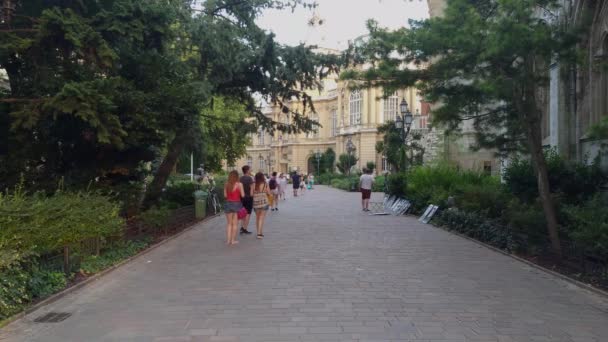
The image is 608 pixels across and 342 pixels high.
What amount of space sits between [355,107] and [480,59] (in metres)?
65.8

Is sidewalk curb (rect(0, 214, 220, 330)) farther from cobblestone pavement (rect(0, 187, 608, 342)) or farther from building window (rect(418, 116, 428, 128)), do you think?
building window (rect(418, 116, 428, 128))

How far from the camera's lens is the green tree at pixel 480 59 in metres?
9.69

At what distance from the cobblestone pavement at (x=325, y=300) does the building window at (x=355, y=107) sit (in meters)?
62.7

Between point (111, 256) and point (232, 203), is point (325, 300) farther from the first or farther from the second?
point (232, 203)

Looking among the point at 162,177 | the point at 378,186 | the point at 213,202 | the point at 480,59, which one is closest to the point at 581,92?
the point at 480,59

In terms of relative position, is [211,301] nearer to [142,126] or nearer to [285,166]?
[142,126]

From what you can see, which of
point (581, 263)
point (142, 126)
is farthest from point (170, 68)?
point (581, 263)

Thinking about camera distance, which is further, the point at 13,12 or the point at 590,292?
the point at 13,12

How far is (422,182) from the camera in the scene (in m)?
21.2

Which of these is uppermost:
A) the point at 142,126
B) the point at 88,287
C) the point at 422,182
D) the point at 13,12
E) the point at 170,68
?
the point at 13,12

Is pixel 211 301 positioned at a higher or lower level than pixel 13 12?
lower

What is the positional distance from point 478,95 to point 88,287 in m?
8.30

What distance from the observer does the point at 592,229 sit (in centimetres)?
Answer: 847

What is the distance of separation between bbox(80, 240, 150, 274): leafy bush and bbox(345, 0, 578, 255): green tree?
5621 millimetres
